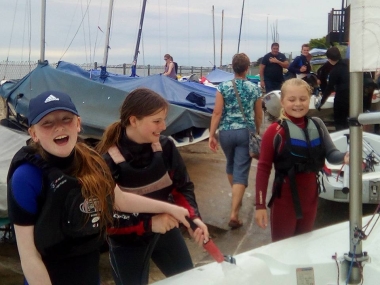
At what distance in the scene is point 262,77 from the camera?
35.5ft

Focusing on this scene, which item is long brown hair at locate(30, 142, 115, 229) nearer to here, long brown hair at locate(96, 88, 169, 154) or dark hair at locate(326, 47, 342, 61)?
long brown hair at locate(96, 88, 169, 154)

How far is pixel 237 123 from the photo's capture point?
211 inches

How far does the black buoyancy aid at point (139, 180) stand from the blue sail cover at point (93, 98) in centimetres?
417

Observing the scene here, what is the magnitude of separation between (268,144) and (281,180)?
246mm

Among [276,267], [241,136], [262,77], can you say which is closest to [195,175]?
[241,136]

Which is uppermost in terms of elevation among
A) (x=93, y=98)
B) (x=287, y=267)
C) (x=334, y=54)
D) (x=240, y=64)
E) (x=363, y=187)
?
(x=334, y=54)

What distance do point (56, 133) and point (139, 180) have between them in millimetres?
735

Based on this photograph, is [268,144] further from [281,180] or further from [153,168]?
[153,168]

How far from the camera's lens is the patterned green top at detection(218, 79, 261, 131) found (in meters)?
5.38

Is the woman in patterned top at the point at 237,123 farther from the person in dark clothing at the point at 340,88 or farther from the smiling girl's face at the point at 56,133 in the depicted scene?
the smiling girl's face at the point at 56,133

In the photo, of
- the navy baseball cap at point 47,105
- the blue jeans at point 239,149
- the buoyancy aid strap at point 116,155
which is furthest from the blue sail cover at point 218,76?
the navy baseball cap at point 47,105

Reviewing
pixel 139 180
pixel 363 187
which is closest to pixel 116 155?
pixel 139 180

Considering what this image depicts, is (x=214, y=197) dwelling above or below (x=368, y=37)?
below

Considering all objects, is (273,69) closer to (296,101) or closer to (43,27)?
(43,27)
